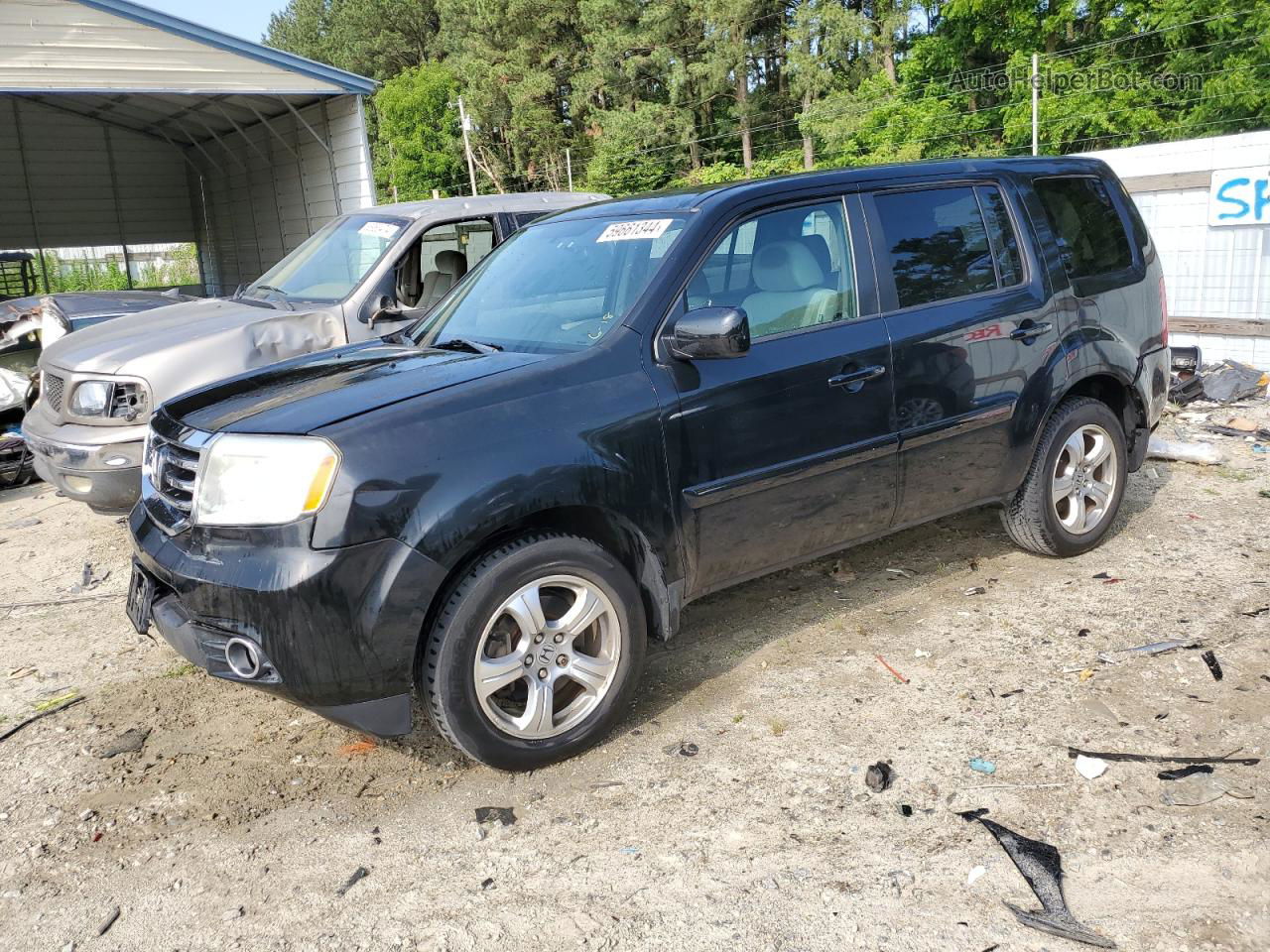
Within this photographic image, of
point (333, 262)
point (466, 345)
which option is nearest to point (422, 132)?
point (333, 262)

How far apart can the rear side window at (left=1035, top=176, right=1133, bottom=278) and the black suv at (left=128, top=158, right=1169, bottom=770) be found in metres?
0.02

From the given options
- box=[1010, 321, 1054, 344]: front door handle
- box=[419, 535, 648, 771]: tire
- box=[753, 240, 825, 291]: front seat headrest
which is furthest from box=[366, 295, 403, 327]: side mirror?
box=[1010, 321, 1054, 344]: front door handle

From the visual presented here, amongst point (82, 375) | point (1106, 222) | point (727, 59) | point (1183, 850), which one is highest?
point (727, 59)

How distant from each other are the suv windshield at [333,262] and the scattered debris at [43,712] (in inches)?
122

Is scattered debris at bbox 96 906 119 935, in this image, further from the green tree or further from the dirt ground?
the green tree

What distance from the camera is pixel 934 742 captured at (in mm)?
3645

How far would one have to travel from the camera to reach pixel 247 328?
6.23m

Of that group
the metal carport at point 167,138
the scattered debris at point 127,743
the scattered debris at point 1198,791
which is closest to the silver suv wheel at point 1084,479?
the scattered debris at point 1198,791

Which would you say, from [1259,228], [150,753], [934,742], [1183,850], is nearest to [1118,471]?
[934,742]

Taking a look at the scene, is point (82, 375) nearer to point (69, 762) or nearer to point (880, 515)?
point (69, 762)

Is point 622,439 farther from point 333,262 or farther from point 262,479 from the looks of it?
point 333,262

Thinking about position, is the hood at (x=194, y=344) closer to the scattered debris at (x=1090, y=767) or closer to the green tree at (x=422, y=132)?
the scattered debris at (x=1090, y=767)

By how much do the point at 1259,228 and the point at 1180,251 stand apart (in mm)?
730

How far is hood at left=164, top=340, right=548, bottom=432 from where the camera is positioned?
11.1 ft
